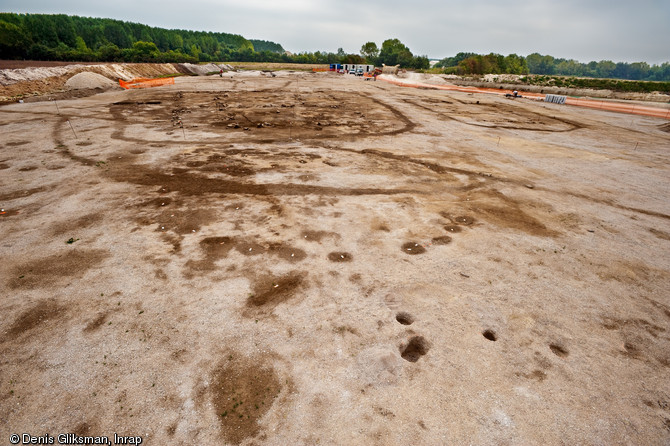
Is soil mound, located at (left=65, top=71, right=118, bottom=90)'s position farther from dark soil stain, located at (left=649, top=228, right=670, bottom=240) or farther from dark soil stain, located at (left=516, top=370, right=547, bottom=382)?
dark soil stain, located at (left=649, top=228, right=670, bottom=240)

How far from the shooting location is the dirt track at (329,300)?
5.18m

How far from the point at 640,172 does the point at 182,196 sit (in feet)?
82.7

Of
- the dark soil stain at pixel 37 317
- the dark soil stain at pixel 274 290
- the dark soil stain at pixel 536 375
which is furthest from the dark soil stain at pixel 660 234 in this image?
the dark soil stain at pixel 37 317

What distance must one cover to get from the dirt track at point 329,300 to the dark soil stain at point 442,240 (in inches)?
12.6

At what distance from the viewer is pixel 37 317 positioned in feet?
22.5

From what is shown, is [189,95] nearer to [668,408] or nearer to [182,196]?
[182,196]

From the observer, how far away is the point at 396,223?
36.5 feet

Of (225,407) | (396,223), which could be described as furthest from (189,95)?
(225,407)

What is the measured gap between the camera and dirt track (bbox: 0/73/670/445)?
17.0 feet

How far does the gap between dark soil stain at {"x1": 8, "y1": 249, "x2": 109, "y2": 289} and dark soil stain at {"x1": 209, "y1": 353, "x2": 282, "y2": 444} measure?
5602 millimetres

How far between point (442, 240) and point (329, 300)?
4.84 m

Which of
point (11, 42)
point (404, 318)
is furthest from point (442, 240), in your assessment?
point (11, 42)

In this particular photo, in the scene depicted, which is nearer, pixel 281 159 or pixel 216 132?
pixel 281 159

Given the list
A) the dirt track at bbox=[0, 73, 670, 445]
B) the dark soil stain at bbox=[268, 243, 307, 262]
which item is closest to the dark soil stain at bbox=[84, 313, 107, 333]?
the dirt track at bbox=[0, 73, 670, 445]
